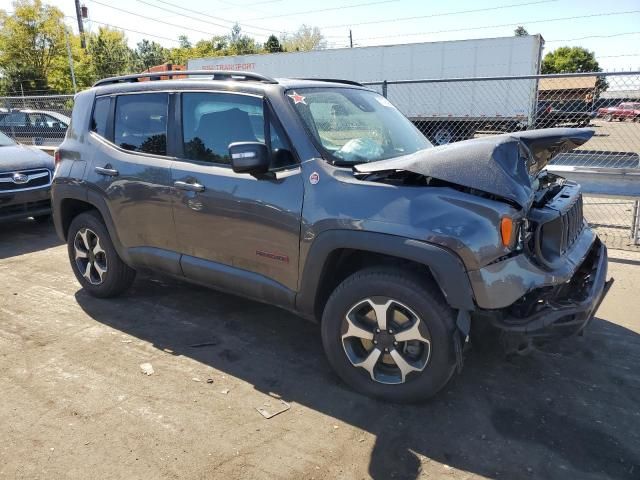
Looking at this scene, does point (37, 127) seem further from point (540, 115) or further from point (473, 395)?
point (473, 395)

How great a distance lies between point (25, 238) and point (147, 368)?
470 cm

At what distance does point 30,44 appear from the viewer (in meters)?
41.1

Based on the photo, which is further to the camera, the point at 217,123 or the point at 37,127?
the point at 37,127

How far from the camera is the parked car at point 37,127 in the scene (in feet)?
42.4

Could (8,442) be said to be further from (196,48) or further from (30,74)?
(196,48)

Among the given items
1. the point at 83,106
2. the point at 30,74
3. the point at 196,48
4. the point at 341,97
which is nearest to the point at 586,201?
the point at 341,97

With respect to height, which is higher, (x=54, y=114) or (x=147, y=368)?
(x=54, y=114)

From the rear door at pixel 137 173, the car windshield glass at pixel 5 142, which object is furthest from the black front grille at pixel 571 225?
the car windshield glass at pixel 5 142

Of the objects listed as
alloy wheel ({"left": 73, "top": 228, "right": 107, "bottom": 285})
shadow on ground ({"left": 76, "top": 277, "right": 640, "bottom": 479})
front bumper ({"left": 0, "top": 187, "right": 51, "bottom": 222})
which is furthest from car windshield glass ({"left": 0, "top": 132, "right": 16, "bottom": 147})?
shadow on ground ({"left": 76, "top": 277, "right": 640, "bottom": 479})

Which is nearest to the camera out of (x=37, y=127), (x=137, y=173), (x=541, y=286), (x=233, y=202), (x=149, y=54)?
(x=541, y=286)

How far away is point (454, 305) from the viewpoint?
2721mm

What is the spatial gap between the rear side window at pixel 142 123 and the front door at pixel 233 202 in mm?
248

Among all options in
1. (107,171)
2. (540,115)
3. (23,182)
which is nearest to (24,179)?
(23,182)

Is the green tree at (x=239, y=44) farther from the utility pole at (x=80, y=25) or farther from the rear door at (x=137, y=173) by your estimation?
the rear door at (x=137, y=173)
